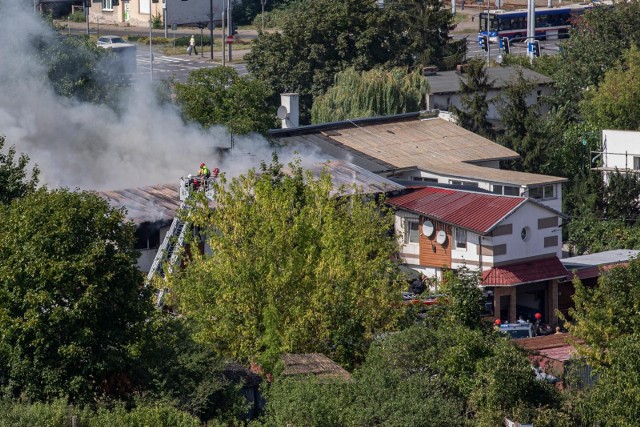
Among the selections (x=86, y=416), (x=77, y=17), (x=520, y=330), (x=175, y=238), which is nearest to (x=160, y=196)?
(x=175, y=238)

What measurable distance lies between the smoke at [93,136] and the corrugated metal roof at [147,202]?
2.73 metres

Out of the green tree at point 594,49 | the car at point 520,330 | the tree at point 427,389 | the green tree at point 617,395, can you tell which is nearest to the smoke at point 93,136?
the car at point 520,330

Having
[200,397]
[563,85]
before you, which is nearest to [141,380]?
[200,397]

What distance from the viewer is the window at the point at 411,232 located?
154 feet

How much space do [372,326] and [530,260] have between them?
1347 cm

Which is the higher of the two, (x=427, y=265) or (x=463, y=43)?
(x=463, y=43)

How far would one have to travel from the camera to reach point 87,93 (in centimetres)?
5228

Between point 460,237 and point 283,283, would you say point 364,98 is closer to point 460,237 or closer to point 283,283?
point 460,237

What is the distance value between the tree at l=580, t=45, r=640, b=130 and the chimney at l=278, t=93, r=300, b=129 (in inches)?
678

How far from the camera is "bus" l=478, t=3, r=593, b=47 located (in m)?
103

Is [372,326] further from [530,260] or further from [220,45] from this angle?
[220,45]

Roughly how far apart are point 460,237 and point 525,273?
90.2 inches

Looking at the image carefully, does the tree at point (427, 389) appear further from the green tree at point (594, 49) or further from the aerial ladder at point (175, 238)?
the green tree at point (594, 49)

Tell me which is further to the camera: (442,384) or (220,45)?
(220,45)
